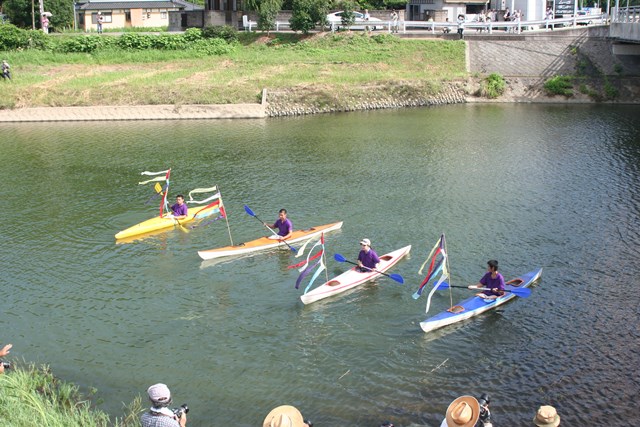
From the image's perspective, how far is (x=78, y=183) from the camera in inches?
1262

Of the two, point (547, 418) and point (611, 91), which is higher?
point (611, 91)

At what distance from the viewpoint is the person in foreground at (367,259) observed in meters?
20.9

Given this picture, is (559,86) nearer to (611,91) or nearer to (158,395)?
(611,91)

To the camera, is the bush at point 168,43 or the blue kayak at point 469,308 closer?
the blue kayak at point 469,308

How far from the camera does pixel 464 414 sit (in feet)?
40.0

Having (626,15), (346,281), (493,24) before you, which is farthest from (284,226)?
(493,24)

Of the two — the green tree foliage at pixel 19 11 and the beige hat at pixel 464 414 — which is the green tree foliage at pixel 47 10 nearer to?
the green tree foliage at pixel 19 11

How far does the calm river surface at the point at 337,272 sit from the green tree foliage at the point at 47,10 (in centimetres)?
3353

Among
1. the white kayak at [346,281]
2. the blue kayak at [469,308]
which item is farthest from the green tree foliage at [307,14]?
the blue kayak at [469,308]

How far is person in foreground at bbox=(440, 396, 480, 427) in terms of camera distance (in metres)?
12.2

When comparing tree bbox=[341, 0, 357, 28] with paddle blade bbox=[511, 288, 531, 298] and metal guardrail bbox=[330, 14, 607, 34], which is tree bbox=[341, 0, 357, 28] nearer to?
metal guardrail bbox=[330, 14, 607, 34]

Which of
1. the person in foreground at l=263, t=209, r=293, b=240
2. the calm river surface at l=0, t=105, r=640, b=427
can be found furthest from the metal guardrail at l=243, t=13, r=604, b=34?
the person in foreground at l=263, t=209, r=293, b=240

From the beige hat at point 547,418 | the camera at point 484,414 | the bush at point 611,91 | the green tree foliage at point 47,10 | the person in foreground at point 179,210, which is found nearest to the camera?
the camera at point 484,414

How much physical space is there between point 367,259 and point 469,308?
371 cm
